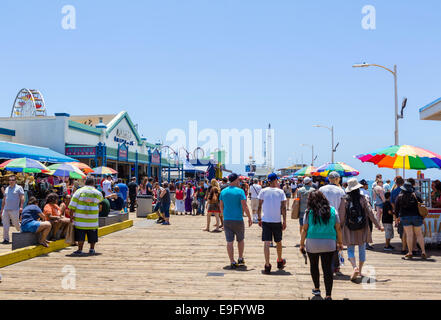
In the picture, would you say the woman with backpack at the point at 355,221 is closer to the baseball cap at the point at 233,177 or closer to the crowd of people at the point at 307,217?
the crowd of people at the point at 307,217

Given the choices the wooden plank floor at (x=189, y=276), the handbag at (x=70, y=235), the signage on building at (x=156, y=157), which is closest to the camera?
the wooden plank floor at (x=189, y=276)

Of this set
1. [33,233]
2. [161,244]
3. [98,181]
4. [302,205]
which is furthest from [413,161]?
[98,181]

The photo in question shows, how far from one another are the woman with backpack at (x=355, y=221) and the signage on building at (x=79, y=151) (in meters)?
23.4

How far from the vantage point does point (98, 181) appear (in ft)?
94.7

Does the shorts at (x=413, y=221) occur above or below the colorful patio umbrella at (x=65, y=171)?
below

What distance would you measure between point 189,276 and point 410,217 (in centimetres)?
546

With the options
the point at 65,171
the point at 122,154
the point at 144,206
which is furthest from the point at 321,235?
the point at 122,154

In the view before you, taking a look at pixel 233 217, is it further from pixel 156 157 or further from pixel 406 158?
pixel 156 157

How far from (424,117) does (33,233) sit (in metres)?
13.3

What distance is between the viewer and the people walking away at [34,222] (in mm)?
9898

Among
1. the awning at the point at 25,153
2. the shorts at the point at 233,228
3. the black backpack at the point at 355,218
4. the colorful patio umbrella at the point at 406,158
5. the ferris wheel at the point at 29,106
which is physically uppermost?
the ferris wheel at the point at 29,106

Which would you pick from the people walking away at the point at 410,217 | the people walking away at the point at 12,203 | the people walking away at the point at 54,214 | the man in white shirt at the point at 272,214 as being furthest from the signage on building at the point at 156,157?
the man in white shirt at the point at 272,214

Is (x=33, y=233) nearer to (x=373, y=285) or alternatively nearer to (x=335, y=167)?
(x=373, y=285)

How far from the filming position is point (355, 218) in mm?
7812
